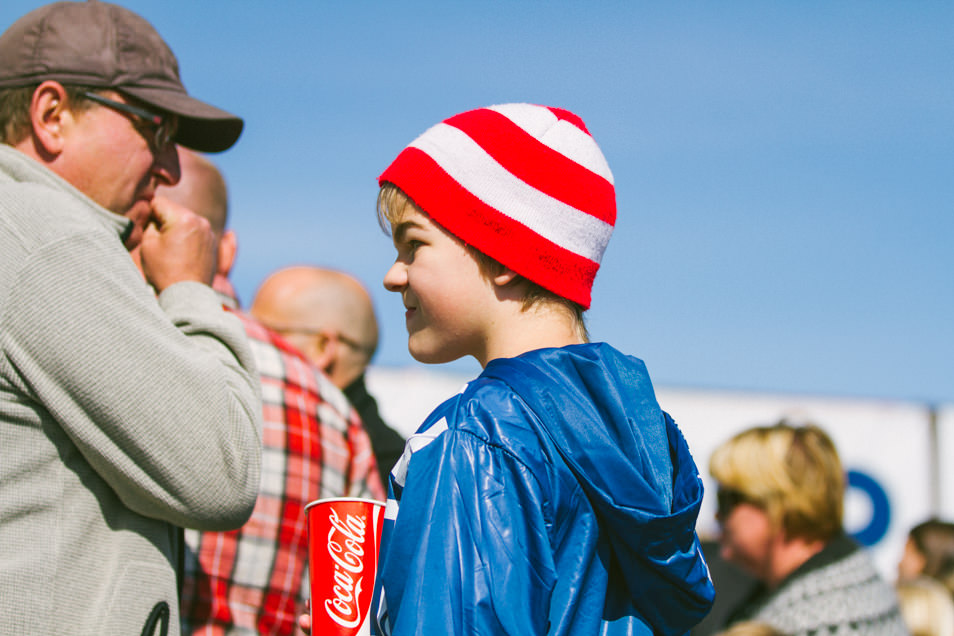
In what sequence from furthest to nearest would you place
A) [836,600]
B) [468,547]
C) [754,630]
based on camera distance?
[836,600] < [754,630] < [468,547]

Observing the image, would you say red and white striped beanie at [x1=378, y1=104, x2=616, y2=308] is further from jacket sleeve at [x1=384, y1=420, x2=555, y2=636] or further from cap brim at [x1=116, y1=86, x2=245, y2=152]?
cap brim at [x1=116, y1=86, x2=245, y2=152]

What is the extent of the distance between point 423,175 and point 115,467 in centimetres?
79

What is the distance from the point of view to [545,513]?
4.69ft

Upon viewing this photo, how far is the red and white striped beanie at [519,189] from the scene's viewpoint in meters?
1.70

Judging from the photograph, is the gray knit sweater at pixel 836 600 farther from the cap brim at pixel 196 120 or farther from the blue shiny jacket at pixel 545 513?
the cap brim at pixel 196 120

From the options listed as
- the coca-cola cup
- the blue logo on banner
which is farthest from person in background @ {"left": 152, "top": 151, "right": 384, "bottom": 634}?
the blue logo on banner

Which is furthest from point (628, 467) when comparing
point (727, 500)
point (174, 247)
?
point (727, 500)

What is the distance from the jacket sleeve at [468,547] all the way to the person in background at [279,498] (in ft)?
4.27

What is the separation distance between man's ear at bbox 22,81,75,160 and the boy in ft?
2.84

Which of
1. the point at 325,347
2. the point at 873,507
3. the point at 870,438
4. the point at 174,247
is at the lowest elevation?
the point at 873,507

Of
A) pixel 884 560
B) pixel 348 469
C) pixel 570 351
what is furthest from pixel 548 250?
pixel 884 560

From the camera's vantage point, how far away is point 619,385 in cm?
159

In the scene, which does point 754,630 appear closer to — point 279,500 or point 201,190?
point 279,500

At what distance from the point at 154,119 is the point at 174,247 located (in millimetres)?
314
